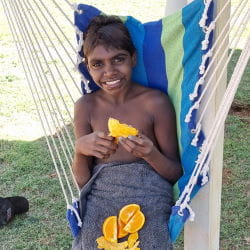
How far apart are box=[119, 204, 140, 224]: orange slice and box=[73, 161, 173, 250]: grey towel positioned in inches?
0.9

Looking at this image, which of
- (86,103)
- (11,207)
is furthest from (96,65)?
(11,207)

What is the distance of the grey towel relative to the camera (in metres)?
1.63

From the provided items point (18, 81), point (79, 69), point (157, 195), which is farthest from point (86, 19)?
point (18, 81)

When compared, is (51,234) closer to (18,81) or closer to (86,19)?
(86,19)

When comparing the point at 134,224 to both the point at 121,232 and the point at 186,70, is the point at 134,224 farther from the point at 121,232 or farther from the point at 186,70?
the point at 186,70

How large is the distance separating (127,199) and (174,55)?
1.54ft

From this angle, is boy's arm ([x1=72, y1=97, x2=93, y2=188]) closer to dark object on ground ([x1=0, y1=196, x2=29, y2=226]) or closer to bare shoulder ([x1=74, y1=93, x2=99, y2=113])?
bare shoulder ([x1=74, y1=93, x2=99, y2=113])

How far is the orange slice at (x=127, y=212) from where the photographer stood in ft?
5.41

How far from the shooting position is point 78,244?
5.65 ft

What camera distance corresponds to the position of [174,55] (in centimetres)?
175

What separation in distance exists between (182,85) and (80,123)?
0.38 meters

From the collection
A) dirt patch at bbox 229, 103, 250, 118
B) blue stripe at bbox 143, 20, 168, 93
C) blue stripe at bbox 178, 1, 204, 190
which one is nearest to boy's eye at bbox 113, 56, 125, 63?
blue stripe at bbox 143, 20, 168, 93

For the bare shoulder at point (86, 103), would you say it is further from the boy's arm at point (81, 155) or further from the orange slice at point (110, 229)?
the orange slice at point (110, 229)

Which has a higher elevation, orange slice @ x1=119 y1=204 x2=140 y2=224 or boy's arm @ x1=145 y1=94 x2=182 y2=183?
boy's arm @ x1=145 y1=94 x2=182 y2=183
